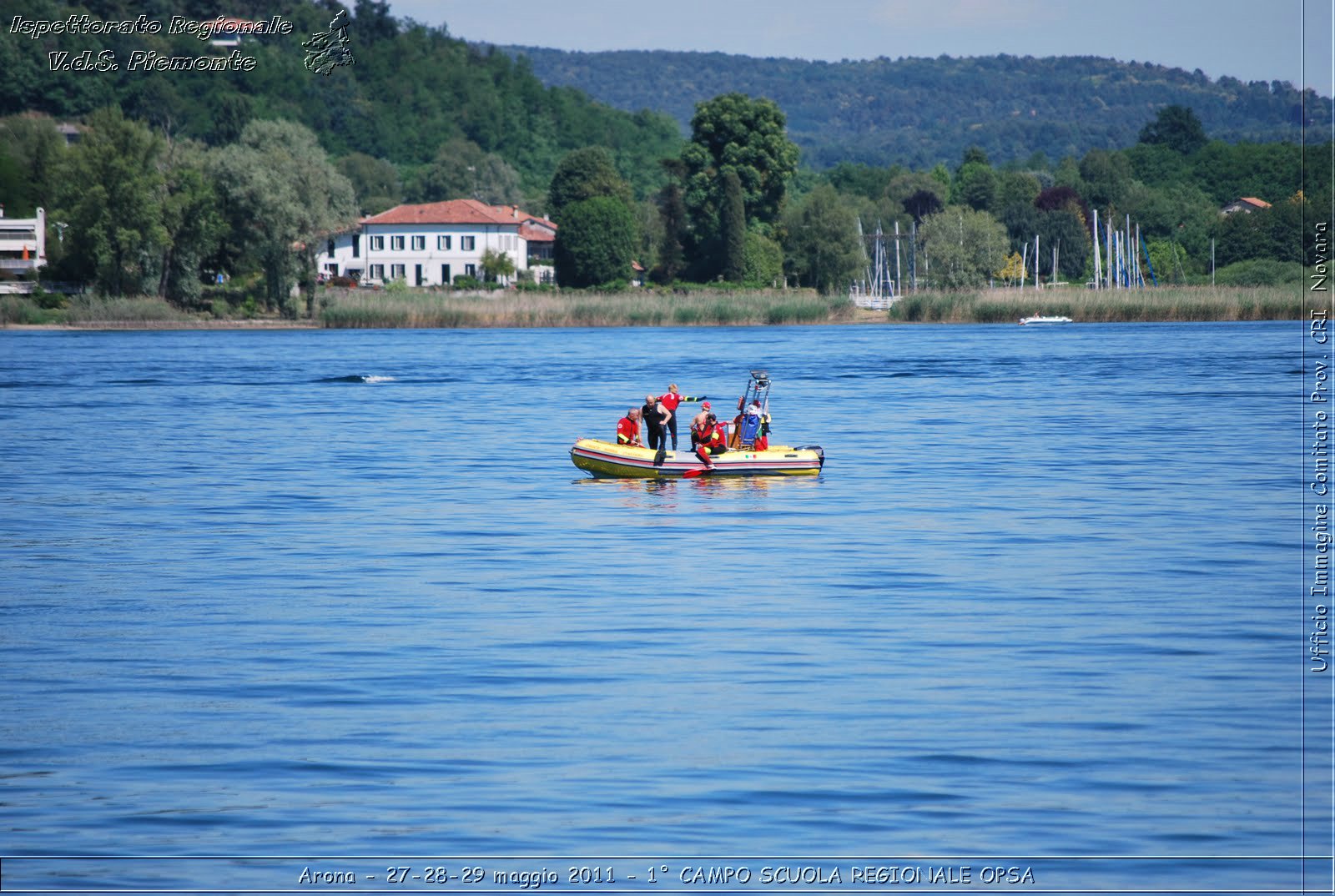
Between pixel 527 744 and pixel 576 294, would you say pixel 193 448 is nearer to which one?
pixel 527 744

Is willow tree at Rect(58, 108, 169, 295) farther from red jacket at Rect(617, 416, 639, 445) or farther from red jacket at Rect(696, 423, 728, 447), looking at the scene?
red jacket at Rect(696, 423, 728, 447)

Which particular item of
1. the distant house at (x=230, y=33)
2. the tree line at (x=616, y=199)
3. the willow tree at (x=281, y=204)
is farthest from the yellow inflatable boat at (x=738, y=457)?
the distant house at (x=230, y=33)

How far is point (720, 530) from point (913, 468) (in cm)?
852

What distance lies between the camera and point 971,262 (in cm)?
10688

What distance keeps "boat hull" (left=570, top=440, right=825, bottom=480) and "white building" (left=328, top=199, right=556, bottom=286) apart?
327 feet

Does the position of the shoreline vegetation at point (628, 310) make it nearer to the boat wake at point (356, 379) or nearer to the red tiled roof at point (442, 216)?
the boat wake at point (356, 379)

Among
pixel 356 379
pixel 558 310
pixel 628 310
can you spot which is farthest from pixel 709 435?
pixel 558 310

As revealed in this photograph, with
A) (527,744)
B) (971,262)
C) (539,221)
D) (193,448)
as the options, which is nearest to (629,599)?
(527,744)

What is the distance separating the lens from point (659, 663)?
14656 mm

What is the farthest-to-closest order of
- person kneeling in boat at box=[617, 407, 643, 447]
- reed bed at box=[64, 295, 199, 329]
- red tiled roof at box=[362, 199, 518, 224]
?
red tiled roof at box=[362, 199, 518, 224]
reed bed at box=[64, 295, 199, 329]
person kneeling in boat at box=[617, 407, 643, 447]

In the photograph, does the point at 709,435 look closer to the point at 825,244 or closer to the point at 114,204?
the point at 114,204

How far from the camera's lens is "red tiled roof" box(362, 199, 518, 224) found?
419 ft

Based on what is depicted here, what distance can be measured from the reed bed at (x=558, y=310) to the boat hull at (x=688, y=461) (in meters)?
56.2

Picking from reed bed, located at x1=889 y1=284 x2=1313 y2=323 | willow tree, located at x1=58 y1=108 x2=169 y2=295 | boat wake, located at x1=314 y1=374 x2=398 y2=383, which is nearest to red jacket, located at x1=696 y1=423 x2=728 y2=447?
boat wake, located at x1=314 y1=374 x2=398 y2=383
